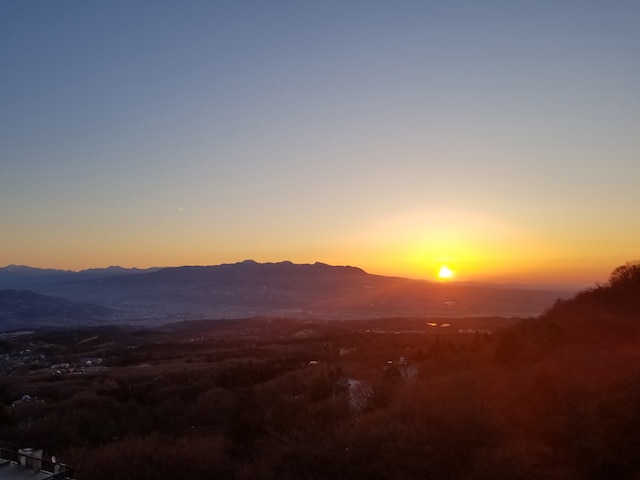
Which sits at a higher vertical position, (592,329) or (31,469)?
(592,329)

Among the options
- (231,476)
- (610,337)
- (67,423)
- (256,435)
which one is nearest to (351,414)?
(256,435)

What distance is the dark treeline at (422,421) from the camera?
58.0 ft

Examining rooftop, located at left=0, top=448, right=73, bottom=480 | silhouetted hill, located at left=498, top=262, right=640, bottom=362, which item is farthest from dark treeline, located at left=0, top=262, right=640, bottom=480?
rooftop, located at left=0, top=448, right=73, bottom=480

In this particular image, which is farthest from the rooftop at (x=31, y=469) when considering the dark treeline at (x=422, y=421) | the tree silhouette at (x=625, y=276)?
the tree silhouette at (x=625, y=276)

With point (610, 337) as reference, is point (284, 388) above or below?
below

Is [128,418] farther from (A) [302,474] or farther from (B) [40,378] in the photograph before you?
(B) [40,378]

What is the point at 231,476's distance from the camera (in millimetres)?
21750

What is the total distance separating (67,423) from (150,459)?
43.1 ft

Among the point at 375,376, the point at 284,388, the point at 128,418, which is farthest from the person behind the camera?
the point at 375,376

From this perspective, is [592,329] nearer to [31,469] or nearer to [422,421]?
[422,421]

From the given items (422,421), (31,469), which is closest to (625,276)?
(422,421)

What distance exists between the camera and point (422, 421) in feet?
68.9

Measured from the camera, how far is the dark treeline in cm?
1769

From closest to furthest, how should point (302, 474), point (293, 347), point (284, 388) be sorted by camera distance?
point (302, 474), point (284, 388), point (293, 347)
